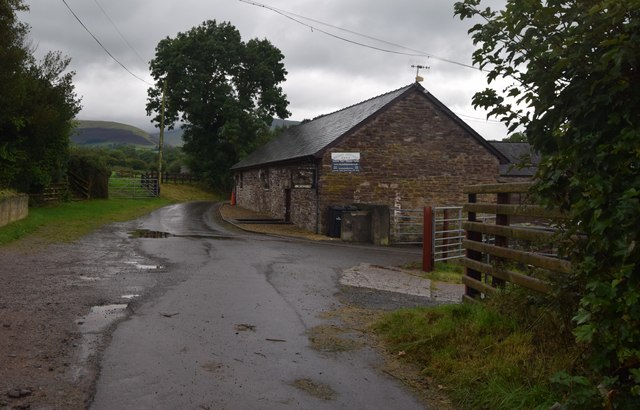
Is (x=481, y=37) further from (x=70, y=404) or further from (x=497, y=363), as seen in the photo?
(x=70, y=404)

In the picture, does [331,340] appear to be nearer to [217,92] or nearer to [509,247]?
[509,247]

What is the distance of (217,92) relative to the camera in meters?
50.6

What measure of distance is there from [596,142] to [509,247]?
3.40 meters

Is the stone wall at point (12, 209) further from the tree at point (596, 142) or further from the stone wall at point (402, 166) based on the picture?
the tree at point (596, 142)

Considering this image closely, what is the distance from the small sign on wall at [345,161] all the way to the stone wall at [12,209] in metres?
11.7

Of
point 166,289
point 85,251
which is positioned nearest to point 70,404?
point 166,289

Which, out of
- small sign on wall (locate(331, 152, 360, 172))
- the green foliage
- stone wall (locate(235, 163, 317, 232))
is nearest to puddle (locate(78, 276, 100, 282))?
stone wall (locate(235, 163, 317, 232))

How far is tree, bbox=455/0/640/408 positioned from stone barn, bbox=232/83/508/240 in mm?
17053

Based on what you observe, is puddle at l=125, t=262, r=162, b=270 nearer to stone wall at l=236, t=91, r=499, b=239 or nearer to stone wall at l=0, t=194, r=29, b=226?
stone wall at l=0, t=194, r=29, b=226

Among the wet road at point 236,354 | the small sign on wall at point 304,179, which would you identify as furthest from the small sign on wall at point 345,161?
the wet road at point 236,354

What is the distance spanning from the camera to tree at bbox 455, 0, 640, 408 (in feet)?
9.82

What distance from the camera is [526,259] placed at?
17.9 ft

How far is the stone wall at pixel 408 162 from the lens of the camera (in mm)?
22297

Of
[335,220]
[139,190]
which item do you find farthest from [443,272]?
[139,190]
